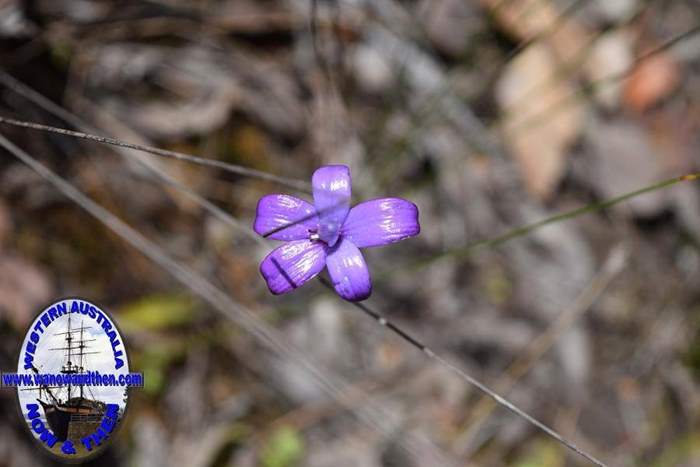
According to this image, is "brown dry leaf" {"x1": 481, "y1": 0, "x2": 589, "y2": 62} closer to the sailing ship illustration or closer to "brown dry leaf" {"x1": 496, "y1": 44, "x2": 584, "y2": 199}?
"brown dry leaf" {"x1": 496, "y1": 44, "x2": 584, "y2": 199}

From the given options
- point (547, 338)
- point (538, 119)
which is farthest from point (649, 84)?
point (547, 338)

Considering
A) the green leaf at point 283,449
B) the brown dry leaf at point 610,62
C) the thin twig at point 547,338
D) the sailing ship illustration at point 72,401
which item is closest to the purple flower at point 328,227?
the sailing ship illustration at point 72,401

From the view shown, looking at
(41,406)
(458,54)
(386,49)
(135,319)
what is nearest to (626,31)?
(458,54)

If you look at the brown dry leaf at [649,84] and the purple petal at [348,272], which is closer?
the purple petal at [348,272]

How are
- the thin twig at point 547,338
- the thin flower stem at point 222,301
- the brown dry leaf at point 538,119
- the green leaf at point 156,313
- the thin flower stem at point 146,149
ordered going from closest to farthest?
the thin flower stem at point 146,149 → the thin flower stem at point 222,301 → the green leaf at point 156,313 → the thin twig at point 547,338 → the brown dry leaf at point 538,119

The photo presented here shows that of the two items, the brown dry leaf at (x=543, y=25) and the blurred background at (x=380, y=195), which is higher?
the brown dry leaf at (x=543, y=25)

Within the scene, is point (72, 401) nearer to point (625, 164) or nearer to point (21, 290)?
point (21, 290)

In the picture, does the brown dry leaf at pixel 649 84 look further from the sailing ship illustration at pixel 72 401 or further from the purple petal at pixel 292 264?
the sailing ship illustration at pixel 72 401
